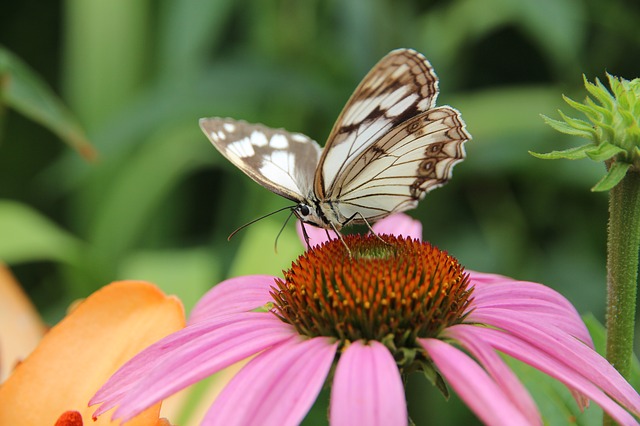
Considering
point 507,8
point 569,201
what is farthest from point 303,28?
point 569,201

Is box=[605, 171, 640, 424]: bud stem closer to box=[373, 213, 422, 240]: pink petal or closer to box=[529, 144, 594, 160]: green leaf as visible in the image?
box=[529, 144, 594, 160]: green leaf

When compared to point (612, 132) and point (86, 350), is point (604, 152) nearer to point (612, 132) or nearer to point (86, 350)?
point (612, 132)

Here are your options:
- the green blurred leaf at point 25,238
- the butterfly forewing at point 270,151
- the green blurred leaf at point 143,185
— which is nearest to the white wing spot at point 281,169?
the butterfly forewing at point 270,151

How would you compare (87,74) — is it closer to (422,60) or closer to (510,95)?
(510,95)

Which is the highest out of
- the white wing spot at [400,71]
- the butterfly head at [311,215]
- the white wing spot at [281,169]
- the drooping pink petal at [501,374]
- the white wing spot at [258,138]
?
the white wing spot at [400,71]

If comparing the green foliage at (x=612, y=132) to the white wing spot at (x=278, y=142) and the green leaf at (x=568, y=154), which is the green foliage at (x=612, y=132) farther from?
the white wing spot at (x=278, y=142)

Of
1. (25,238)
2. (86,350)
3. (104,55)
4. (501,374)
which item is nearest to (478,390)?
(501,374)

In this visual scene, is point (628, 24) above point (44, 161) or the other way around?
above
